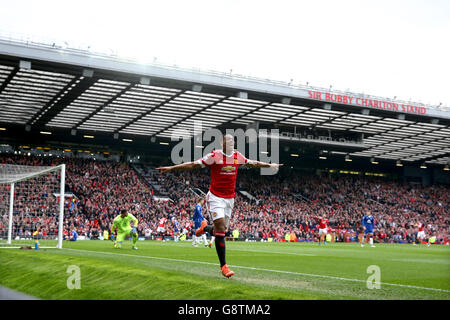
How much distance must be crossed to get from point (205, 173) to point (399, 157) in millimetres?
22080

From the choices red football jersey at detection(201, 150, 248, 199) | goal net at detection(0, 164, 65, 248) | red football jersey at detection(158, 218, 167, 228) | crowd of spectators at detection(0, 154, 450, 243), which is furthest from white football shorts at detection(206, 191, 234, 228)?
red football jersey at detection(158, 218, 167, 228)

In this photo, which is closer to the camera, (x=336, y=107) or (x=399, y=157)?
(x=336, y=107)

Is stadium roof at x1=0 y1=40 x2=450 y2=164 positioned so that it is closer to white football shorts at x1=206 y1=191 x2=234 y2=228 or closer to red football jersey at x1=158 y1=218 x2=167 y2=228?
red football jersey at x1=158 y1=218 x2=167 y2=228

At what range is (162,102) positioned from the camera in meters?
34.1

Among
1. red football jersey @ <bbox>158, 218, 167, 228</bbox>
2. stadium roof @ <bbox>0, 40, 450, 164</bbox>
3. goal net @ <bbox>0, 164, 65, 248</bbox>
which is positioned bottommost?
red football jersey @ <bbox>158, 218, 167, 228</bbox>

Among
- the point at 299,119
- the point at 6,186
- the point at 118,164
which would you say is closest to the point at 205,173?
the point at 118,164

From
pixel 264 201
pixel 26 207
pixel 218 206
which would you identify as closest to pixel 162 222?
pixel 26 207

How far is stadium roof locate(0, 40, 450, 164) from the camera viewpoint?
1089 inches

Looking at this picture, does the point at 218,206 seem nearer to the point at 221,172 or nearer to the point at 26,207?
the point at 221,172

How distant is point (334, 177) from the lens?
186ft

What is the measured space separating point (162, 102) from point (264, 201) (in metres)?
16.9

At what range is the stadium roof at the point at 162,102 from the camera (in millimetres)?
27672

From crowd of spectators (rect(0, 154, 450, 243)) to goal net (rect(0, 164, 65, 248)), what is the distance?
2.00 metres
